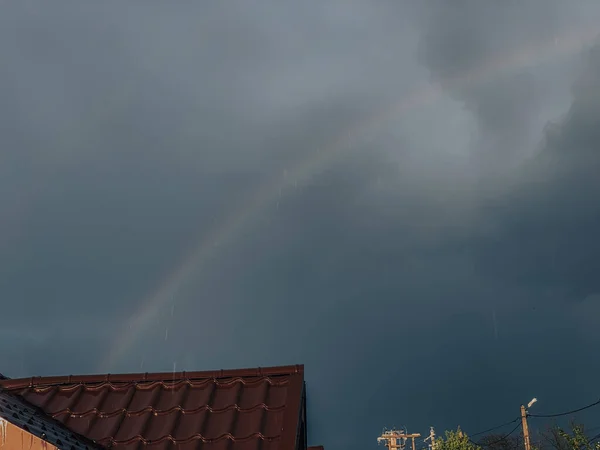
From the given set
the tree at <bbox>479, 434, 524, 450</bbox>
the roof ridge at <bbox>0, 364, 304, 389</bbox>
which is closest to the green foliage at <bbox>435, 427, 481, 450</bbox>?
the roof ridge at <bbox>0, 364, 304, 389</bbox>

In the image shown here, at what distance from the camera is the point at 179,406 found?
705 centimetres

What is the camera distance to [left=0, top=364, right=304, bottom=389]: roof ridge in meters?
7.43

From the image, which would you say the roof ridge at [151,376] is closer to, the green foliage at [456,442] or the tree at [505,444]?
the green foliage at [456,442]

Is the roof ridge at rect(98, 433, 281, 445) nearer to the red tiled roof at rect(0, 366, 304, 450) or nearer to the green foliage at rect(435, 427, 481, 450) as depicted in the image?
the red tiled roof at rect(0, 366, 304, 450)

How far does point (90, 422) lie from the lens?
6.96 meters

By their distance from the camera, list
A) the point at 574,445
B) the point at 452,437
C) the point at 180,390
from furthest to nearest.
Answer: the point at 452,437 < the point at 574,445 < the point at 180,390

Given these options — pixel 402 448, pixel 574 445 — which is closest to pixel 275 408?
pixel 574 445

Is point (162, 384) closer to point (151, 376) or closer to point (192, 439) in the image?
point (151, 376)

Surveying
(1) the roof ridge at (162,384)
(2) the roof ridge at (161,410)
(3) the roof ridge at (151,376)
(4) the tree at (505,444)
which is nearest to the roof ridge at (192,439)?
(2) the roof ridge at (161,410)

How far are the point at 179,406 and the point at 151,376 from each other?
80cm

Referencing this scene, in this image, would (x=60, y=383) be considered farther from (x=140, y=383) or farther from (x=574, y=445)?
(x=574, y=445)

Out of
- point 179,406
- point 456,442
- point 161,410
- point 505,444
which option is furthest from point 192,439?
point 505,444

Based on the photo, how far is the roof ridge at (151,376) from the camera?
7.43 meters

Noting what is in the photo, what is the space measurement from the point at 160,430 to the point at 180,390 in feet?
2.37
